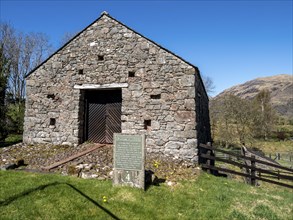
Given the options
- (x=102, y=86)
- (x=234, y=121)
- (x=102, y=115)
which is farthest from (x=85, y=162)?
(x=234, y=121)

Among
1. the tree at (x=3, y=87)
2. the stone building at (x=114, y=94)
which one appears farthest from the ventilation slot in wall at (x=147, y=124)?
the tree at (x=3, y=87)

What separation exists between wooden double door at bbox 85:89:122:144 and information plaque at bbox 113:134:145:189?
4.54 m

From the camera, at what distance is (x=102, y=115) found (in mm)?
10719

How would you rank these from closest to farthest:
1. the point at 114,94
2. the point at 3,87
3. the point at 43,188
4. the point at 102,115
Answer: the point at 43,188 < the point at 114,94 < the point at 102,115 < the point at 3,87

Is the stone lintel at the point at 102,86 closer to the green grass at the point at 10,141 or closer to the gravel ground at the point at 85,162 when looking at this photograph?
the gravel ground at the point at 85,162

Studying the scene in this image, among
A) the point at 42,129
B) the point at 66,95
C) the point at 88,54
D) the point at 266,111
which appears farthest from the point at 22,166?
the point at 266,111

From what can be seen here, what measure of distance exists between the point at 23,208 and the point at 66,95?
6.75 m

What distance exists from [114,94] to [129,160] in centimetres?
535

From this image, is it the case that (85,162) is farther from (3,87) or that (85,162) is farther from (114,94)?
(3,87)

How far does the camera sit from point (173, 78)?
905 centimetres

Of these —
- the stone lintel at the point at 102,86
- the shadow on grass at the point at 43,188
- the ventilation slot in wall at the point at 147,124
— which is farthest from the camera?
the stone lintel at the point at 102,86

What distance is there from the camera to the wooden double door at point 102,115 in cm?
1048

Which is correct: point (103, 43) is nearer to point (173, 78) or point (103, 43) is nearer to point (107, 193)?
→ point (173, 78)

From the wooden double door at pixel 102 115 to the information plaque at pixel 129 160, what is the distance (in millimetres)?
4539
